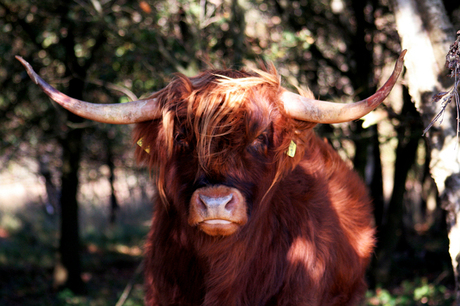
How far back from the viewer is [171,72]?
5285mm

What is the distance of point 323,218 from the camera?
3.00 metres

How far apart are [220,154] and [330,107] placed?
25.9 inches

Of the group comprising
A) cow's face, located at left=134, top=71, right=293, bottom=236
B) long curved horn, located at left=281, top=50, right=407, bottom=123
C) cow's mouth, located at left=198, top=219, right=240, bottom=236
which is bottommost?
cow's mouth, located at left=198, top=219, right=240, bottom=236

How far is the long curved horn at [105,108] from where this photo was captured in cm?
242

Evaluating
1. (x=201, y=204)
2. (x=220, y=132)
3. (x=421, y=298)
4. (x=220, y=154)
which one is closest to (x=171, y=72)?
(x=220, y=132)

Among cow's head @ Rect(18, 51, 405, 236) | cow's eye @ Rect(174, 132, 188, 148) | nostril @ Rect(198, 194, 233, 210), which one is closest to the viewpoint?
nostril @ Rect(198, 194, 233, 210)

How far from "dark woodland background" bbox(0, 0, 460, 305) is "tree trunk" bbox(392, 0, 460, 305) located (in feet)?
4.24

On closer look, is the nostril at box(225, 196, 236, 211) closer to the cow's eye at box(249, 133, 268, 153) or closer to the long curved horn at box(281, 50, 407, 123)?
the cow's eye at box(249, 133, 268, 153)

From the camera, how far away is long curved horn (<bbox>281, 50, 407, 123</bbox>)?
6.86 ft

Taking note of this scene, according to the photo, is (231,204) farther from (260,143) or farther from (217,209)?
(260,143)

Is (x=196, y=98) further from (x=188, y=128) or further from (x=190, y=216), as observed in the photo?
(x=190, y=216)

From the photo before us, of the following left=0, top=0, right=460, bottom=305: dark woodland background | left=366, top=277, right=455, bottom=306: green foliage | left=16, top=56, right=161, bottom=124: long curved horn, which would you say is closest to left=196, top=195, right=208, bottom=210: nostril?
left=16, top=56, right=161, bottom=124: long curved horn

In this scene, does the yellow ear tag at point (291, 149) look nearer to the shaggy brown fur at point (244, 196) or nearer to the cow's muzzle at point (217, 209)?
the shaggy brown fur at point (244, 196)

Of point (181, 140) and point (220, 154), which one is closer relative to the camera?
point (220, 154)
